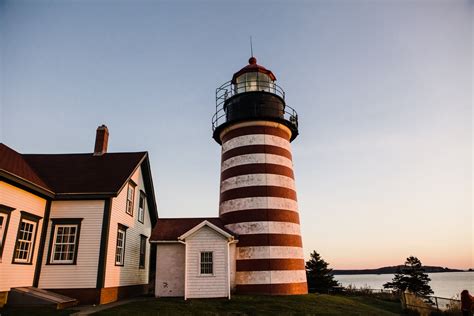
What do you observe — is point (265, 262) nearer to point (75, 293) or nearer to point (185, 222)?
point (185, 222)

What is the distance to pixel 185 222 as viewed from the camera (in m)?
17.8

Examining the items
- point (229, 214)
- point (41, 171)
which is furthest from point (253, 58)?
point (41, 171)

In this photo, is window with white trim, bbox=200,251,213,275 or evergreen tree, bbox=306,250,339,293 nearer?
window with white trim, bbox=200,251,213,275

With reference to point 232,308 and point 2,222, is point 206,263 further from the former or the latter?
point 2,222

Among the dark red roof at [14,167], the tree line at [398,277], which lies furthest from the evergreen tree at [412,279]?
the dark red roof at [14,167]

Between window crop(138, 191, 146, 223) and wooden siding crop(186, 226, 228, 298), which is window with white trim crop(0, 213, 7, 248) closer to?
wooden siding crop(186, 226, 228, 298)

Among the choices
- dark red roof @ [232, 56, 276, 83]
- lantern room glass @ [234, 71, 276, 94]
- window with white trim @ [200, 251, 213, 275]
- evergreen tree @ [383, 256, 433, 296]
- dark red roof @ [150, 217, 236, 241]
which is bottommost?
evergreen tree @ [383, 256, 433, 296]

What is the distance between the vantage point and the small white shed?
596 inches

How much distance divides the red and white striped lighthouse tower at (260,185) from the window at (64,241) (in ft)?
24.1

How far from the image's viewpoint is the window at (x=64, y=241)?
14.4 m

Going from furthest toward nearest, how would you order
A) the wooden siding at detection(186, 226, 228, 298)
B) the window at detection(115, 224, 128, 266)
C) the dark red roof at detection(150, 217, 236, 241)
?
1. the dark red roof at detection(150, 217, 236, 241)
2. the window at detection(115, 224, 128, 266)
3. the wooden siding at detection(186, 226, 228, 298)

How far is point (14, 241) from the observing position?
42.7 feet

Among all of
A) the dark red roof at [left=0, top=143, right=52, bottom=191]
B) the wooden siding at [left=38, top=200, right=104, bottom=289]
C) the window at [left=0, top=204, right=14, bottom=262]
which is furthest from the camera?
the wooden siding at [left=38, top=200, right=104, bottom=289]

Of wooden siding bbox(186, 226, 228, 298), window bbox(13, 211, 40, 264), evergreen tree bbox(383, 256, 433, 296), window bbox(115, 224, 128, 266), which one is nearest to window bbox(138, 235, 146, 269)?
window bbox(115, 224, 128, 266)
